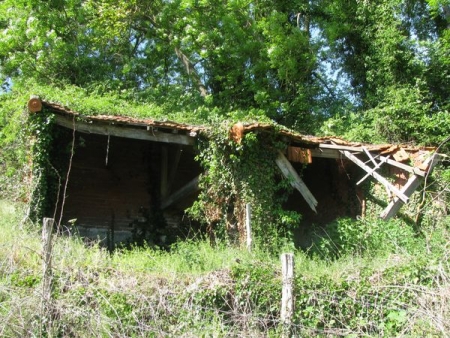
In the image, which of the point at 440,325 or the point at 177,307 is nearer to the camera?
the point at 440,325

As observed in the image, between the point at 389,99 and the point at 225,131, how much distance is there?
829cm

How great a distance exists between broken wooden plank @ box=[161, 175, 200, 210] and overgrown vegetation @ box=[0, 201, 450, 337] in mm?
3070

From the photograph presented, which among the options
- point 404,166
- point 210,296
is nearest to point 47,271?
point 210,296

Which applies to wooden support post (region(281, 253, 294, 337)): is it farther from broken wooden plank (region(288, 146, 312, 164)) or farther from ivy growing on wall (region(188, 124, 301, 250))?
broken wooden plank (region(288, 146, 312, 164))

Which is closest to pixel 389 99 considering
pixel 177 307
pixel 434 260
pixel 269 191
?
pixel 269 191

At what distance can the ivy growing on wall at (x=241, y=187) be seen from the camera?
9258 millimetres

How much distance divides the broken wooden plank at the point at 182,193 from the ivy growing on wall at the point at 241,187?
0.62 metres

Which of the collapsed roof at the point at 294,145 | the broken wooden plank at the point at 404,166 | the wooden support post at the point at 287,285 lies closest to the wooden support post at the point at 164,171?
the collapsed roof at the point at 294,145

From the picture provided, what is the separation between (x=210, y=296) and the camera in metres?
6.29

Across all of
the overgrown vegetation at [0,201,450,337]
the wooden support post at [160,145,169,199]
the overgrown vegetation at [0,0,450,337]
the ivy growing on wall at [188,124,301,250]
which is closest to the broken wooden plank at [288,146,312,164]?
the ivy growing on wall at [188,124,301,250]

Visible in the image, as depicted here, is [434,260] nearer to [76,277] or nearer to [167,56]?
[76,277]

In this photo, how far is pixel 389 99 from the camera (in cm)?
1562

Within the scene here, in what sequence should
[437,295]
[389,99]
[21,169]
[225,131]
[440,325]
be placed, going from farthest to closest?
[389,99]
[21,169]
[225,131]
[437,295]
[440,325]

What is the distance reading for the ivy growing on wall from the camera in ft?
30.4
